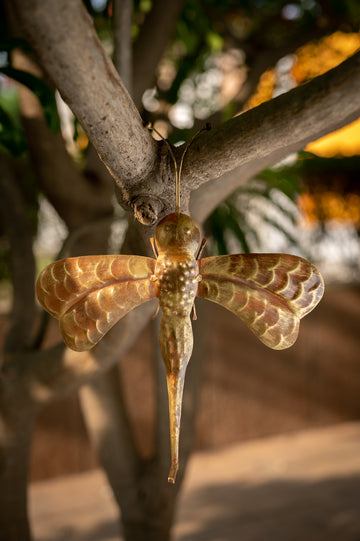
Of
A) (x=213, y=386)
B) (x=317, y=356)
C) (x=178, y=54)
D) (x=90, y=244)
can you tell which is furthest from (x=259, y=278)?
(x=317, y=356)

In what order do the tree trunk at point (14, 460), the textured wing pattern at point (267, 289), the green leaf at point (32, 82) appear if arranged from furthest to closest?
the tree trunk at point (14, 460)
the green leaf at point (32, 82)
the textured wing pattern at point (267, 289)

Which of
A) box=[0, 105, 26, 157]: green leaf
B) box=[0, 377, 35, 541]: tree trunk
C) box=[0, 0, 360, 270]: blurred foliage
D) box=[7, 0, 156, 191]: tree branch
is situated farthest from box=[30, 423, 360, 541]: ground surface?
box=[7, 0, 156, 191]: tree branch

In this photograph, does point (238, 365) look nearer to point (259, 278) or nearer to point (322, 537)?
point (322, 537)

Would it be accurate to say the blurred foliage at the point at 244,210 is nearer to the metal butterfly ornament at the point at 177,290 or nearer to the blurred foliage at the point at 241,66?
the blurred foliage at the point at 241,66

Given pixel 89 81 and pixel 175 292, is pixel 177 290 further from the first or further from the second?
pixel 89 81

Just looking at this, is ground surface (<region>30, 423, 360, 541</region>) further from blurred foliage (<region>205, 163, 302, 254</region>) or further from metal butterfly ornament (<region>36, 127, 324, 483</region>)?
metal butterfly ornament (<region>36, 127, 324, 483</region>)

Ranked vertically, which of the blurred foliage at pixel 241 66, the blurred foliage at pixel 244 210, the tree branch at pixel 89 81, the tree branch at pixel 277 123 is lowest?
the blurred foliage at pixel 244 210

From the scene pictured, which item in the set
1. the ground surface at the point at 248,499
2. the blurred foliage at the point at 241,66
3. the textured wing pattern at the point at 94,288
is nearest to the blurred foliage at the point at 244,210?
the blurred foliage at the point at 241,66
